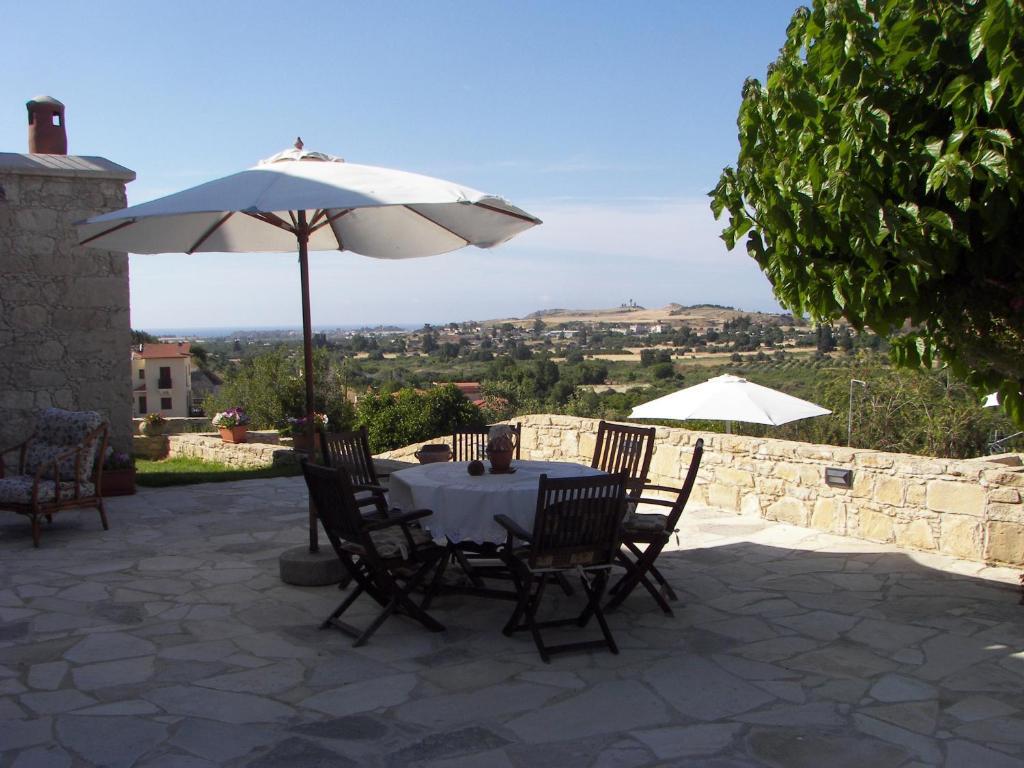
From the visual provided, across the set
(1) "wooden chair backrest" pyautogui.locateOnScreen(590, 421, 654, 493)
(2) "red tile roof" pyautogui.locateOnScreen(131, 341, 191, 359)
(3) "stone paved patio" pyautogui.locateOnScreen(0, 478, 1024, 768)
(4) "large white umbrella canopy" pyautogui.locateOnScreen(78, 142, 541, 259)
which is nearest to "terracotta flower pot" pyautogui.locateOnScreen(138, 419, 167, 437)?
(3) "stone paved patio" pyautogui.locateOnScreen(0, 478, 1024, 768)

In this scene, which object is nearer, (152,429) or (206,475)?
(206,475)

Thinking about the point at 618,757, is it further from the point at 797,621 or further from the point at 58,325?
the point at 58,325

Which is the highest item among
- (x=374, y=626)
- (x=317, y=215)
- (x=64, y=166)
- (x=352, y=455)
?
(x=64, y=166)

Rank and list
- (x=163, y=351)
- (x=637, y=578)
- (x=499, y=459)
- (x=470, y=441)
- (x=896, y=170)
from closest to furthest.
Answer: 1. (x=896, y=170)
2. (x=637, y=578)
3. (x=499, y=459)
4. (x=470, y=441)
5. (x=163, y=351)

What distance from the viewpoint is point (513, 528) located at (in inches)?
173

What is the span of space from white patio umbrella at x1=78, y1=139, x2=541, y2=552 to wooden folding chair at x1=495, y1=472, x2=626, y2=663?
1.53 m

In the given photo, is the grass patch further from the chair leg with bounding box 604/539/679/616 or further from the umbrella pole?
the chair leg with bounding box 604/539/679/616

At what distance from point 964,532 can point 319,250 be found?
16.7 feet

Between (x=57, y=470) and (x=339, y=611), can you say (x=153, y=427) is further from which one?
(x=339, y=611)

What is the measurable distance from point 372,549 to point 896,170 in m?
2.88

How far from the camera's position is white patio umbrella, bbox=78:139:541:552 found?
4.45m

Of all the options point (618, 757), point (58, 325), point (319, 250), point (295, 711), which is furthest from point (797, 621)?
point (58, 325)

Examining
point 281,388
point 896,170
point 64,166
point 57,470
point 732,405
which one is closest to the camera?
point 896,170

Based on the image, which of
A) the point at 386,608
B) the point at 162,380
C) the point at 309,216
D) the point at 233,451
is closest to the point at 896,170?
the point at 386,608
